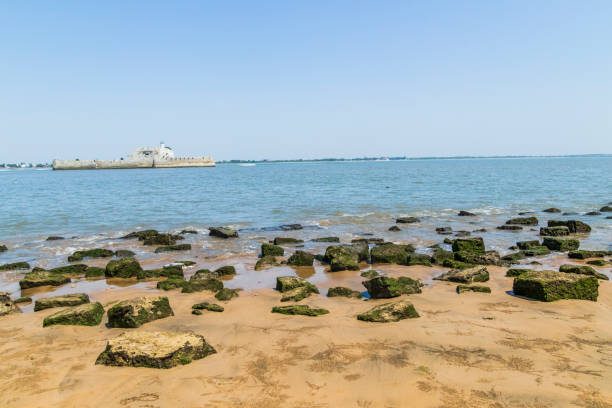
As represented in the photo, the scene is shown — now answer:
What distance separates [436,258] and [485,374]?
7555 mm

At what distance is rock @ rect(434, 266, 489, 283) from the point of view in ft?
32.7

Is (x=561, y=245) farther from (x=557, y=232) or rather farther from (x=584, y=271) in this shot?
(x=584, y=271)

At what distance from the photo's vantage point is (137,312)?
730cm

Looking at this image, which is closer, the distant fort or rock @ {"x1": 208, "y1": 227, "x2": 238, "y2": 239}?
rock @ {"x1": 208, "y1": 227, "x2": 238, "y2": 239}

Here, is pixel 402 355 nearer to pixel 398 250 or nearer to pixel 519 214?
pixel 398 250

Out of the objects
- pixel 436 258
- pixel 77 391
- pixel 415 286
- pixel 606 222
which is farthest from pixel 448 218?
pixel 77 391

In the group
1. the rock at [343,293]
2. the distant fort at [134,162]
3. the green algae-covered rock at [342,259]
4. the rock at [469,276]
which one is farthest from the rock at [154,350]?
the distant fort at [134,162]

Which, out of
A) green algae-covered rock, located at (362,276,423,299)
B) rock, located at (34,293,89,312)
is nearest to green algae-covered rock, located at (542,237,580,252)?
green algae-covered rock, located at (362,276,423,299)

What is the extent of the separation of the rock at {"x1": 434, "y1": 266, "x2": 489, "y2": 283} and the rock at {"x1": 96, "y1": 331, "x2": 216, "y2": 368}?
660cm

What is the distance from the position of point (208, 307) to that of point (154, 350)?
250 centimetres

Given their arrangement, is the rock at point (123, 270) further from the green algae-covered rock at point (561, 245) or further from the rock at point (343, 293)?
the green algae-covered rock at point (561, 245)

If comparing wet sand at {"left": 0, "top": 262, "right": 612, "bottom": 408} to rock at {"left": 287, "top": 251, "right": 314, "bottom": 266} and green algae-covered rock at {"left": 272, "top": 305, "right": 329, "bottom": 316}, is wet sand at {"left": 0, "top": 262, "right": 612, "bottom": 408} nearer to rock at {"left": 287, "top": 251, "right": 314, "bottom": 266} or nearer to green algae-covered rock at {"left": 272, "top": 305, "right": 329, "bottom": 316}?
green algae-covered rock at {"left": 272, "top": 305, "right": 329, "bottom": 316}

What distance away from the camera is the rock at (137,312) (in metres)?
7.16

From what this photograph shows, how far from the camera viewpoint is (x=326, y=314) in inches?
304
